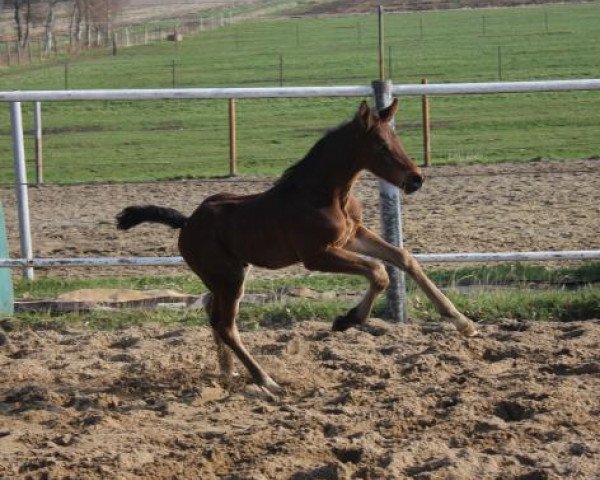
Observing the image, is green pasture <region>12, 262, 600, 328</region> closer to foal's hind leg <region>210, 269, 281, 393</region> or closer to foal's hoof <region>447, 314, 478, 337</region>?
foal's hind leg <region>210, 269, 281, 393</region>

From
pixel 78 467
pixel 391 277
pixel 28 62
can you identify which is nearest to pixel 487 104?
pixel 391 277

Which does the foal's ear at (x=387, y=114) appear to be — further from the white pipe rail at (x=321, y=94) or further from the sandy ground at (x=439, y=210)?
the sandy ground at (x=439, y=210)

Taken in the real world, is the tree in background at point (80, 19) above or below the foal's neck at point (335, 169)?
above

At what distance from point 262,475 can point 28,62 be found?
52741 mm

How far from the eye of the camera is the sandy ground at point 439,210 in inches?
483

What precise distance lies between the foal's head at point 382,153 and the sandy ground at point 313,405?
122 cm

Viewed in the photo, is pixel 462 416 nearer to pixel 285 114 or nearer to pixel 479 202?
pixel 479 202

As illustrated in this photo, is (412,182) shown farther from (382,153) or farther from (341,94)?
(341,94)

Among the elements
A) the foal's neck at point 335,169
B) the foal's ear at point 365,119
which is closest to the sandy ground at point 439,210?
the foal's neck at point 335,169

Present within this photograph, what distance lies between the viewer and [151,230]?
13.6 metres

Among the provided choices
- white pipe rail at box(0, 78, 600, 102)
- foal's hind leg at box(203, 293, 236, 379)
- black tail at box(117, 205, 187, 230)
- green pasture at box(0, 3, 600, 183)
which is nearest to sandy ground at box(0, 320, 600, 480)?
foal's hind leg at box(203, 293, 236, 379)

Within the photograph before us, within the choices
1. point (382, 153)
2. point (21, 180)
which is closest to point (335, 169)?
point (382, 153)

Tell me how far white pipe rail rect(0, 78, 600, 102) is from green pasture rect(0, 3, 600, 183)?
9799mm

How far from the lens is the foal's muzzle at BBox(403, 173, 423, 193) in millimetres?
6898
